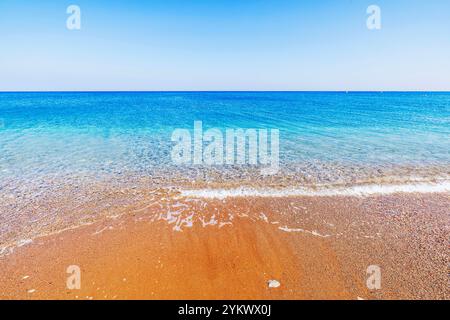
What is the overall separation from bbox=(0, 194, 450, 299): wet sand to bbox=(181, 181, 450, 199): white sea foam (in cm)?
83

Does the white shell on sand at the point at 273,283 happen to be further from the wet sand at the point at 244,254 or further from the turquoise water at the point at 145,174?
the turquoise water at the point at 145,174

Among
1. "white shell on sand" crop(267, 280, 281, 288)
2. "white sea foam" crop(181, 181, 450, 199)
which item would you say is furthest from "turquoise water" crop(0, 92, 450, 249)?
"white shell on sand" crop(267, 280, 281, 288)

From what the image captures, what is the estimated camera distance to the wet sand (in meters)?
4.53

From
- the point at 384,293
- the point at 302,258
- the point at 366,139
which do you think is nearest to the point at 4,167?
the point at 302,258

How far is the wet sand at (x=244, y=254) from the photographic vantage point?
14.9ft

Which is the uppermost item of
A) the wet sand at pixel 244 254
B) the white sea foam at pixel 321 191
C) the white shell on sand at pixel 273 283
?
the white sea foam at pixel 321 191

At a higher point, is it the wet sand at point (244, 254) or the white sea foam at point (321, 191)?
the white sea foam at point (321, 191)

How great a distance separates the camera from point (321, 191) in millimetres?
9000

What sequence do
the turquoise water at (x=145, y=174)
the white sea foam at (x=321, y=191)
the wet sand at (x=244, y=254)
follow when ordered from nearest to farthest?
1. the wet sand at (x=244, y=254)
2. the turquoise water at (x=145, y=174)
3. the white sea foam at (x=321, y=191)

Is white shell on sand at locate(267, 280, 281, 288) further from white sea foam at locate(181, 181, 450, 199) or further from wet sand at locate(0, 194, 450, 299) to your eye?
white sea foam at locate(181, 181, 450, 199)

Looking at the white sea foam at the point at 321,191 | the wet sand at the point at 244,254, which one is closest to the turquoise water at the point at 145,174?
the white sea foam at the point at 321,191

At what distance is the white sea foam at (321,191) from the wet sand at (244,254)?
0.83 m

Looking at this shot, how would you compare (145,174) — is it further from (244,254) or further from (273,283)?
(273,283)
